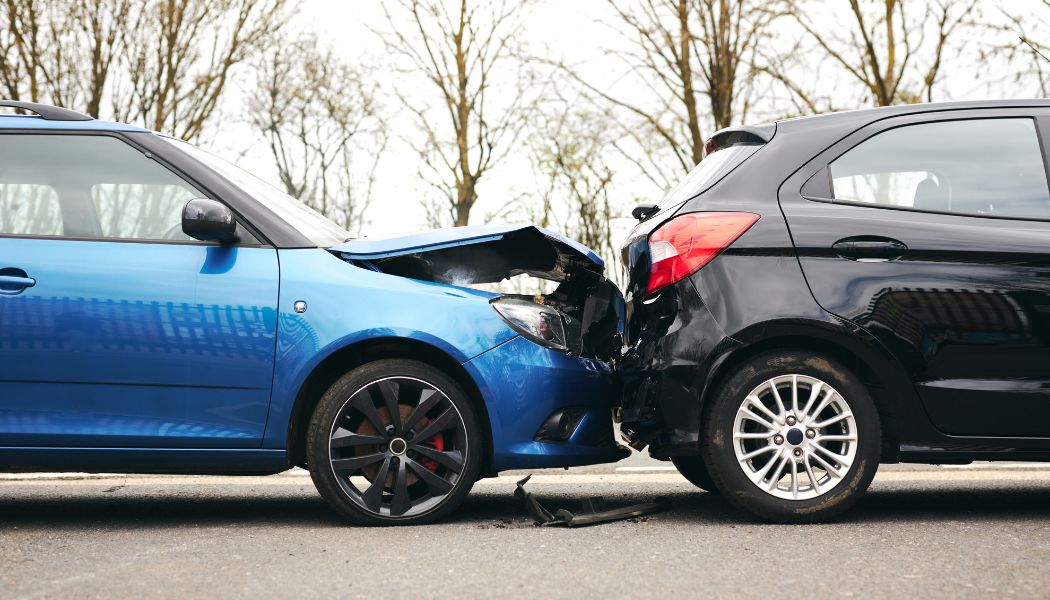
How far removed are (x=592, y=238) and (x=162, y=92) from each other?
44.5 feet

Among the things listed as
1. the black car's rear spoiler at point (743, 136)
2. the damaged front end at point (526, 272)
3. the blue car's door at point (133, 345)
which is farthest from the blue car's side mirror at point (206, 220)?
the black car's rear spoiler at point (743, 136)

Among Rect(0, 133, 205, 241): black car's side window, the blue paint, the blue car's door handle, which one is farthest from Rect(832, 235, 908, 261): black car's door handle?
the blue car's door handle

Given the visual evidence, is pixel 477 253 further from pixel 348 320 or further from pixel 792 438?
pixel 792 438

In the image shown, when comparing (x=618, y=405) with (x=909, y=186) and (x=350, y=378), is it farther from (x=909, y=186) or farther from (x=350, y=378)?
(x=909, y=186)

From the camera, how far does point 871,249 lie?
4.51 meters

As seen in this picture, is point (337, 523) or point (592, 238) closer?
point (337, 523)

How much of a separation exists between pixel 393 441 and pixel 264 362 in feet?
2.02

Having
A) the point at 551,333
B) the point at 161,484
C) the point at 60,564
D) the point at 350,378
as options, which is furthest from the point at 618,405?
the point at 161,484

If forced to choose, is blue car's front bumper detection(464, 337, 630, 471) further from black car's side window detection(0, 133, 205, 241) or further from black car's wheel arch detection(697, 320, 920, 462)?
black car's side window detection(0, 133, 205, 241)

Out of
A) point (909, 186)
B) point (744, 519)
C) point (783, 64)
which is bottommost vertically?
point (744, 519)

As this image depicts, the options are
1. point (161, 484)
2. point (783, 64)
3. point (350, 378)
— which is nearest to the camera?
point (350, 378)

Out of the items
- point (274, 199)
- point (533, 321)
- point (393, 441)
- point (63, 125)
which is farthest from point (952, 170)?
point (63, 125)

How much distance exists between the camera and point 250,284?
4512 mm

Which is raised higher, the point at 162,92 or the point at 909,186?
the point at 162,92
